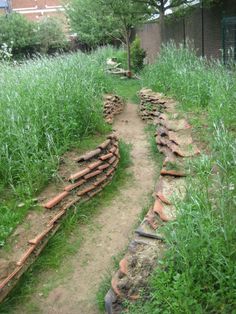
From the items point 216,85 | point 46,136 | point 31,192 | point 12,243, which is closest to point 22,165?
point 31,192

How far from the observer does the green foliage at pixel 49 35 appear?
2619cm

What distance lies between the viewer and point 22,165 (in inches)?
173

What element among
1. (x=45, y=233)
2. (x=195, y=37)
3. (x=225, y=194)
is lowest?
(x=45, y=233)

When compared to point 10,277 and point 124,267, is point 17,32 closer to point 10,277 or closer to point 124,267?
point 10,277

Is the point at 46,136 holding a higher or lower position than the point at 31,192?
higher

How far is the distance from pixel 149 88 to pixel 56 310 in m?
7.31

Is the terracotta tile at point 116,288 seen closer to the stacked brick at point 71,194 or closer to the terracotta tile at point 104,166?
the stacked brick at point 71,194

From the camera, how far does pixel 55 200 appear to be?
4.13 meters

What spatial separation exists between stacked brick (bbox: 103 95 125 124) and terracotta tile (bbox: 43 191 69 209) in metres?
3.82

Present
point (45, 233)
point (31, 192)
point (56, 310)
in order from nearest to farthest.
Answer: point (56, 310) → point (45, 233) → point (31, 192)

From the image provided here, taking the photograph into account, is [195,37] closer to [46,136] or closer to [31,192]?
[46,136]

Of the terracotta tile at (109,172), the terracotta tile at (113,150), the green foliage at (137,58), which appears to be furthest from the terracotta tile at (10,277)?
the green foliage at (137,58)

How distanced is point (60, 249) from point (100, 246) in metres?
0.41

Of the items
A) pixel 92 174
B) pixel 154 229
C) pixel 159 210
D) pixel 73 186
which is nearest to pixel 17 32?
pixel 92 174
